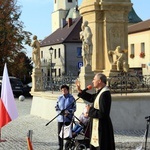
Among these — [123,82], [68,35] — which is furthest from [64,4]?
[123,82]

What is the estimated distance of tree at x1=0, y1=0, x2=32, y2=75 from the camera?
3947 centimetres

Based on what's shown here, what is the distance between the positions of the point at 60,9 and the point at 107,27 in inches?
3889

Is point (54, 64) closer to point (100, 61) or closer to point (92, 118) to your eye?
point (100, 61)

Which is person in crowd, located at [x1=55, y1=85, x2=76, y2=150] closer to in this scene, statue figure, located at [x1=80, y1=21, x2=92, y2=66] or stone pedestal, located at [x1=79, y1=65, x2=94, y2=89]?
stone pedestal, located at [x1=79, y1=65, x2=94, y2=89]

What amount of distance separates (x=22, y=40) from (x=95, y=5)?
2399cm

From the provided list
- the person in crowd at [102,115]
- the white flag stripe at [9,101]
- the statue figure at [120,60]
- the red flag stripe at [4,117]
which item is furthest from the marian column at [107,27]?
the person in crowd at [102,115]

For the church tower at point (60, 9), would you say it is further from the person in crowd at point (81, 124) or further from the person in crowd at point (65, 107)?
the person in crowd at point (81, 124)

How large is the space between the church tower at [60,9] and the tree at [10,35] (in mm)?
72717

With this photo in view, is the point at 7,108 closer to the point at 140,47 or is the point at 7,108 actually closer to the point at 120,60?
the point at 120,60

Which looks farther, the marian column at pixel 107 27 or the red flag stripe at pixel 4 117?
the marian column at pixel 107 27

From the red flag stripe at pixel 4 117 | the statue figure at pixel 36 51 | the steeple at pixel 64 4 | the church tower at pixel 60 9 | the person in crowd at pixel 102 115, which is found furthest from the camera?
the steeple at pixel 64 4

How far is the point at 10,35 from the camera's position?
39.6 metres

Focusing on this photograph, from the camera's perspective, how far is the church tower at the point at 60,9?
11500 cm

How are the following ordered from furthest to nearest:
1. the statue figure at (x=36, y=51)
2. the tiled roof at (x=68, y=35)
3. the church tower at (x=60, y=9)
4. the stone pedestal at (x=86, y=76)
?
1. the church tower at (x=60, y=9)
2. the tiled roof at (x=68, y=35)
3. the statue figure at (x=36, y=51)
4. the stone pedestal at (x=86, y=76)
